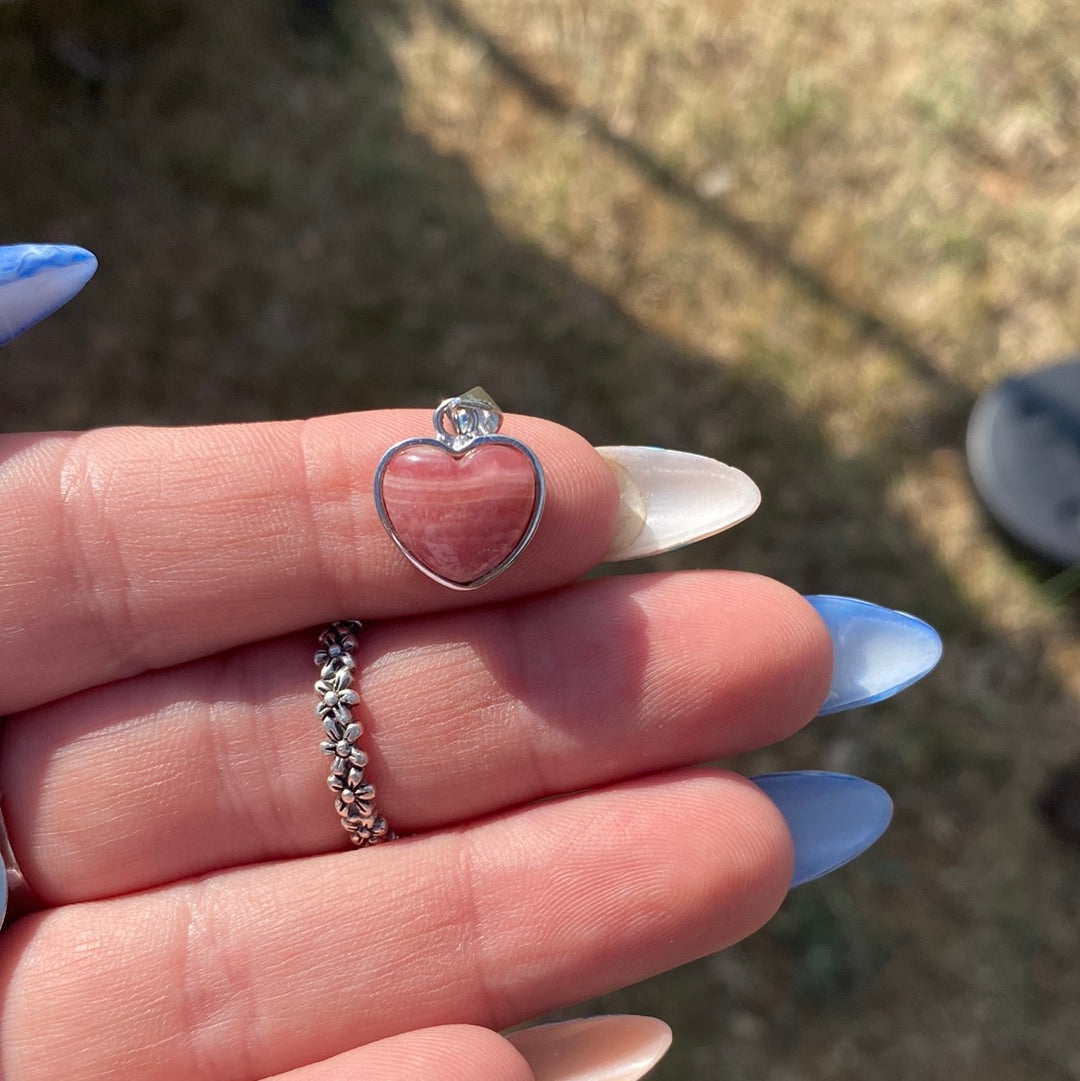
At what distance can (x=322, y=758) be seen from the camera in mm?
2334

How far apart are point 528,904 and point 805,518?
2040 millimetres

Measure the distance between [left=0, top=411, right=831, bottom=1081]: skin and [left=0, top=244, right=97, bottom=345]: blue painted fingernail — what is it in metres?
0.27

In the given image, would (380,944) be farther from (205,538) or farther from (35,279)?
(35,279)

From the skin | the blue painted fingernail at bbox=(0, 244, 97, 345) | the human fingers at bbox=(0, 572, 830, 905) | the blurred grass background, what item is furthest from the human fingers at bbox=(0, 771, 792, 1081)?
the blurred grass background

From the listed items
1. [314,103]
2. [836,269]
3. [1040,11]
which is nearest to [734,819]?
[836,269]

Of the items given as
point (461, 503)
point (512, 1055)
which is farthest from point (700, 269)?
point (512, 1055)

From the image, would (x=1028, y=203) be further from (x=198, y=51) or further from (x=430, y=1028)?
(x=430, y=1028)

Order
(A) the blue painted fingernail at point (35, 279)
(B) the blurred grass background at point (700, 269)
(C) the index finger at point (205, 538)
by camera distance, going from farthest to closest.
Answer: (B) the blurred grass background at point (700, 269)
(C) the index finger at point (205, 538)
(A) the blue painted fingernail at point (35, 279)

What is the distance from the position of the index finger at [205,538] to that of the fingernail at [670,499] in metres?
0.09

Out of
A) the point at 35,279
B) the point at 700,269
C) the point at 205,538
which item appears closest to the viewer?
the point at 35,279

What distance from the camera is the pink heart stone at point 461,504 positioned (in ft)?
7.13

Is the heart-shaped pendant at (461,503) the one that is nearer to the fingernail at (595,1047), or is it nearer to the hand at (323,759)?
the hand at (323,759)

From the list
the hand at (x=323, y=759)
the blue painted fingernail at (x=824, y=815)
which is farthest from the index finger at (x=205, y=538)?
the blue painted fingernail at (x=824, y=815)

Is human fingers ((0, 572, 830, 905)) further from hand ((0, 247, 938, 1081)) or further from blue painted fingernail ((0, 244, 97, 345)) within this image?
blue painted fingernail ((0, 244, 97, 345))
